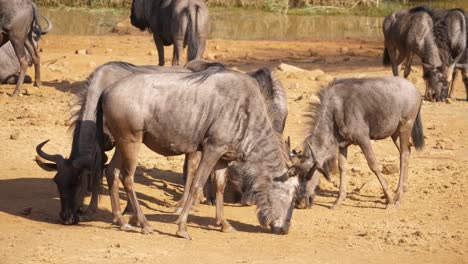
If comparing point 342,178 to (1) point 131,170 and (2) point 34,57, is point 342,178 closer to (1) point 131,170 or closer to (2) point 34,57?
(1) point 131,170

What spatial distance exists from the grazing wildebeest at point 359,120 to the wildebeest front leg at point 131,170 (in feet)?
6.90

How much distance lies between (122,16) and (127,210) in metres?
19.5

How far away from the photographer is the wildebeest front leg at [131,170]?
9.05 meters

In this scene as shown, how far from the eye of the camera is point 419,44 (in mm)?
18047

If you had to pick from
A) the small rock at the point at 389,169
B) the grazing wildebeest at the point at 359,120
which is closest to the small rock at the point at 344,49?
the small rock at the point at 389,169

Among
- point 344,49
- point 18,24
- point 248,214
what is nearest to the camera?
point 248,214

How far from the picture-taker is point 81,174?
31.2 feet

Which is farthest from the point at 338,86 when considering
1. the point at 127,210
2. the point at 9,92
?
the point at 9,92

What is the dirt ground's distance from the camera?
8602 mm

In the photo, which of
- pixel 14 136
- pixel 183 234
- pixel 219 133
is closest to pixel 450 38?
pixel 14 136

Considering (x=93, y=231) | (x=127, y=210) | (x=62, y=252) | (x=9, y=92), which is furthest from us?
(x=9, y=92)

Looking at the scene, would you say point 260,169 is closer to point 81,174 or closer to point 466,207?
point 81,174

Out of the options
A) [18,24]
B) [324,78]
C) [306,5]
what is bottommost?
[306,5]

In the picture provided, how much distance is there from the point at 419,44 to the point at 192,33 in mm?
4782
